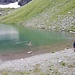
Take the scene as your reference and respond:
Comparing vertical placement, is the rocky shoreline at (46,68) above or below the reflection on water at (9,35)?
below

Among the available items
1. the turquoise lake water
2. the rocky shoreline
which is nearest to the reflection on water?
the turquoise lake water

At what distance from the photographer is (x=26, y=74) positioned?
3275 cm

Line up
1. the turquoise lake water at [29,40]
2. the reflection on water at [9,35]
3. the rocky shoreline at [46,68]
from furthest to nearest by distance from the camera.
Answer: the reflection on water at [9,35]
the turquoise lake water at [29,40]
the rocky shoreline at [46,68]

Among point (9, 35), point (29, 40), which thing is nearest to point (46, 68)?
point (29, 40)

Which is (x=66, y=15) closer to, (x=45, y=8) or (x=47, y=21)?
(x=47, y=21)

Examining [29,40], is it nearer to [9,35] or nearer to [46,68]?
[9,35]

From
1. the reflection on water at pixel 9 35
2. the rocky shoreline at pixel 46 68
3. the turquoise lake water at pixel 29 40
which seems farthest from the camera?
the reflection on water at pixel 9 35

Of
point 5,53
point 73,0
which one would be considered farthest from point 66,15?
point 5,53

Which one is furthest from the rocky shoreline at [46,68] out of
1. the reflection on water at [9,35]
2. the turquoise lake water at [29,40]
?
the reflection on water at [9,35]

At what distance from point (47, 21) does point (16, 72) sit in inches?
3187

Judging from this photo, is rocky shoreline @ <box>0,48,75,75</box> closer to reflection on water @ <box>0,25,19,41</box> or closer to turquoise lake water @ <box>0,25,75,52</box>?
turquoise lake water @ <box>0,25,75,52</box>

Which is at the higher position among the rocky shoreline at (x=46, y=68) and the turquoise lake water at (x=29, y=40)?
the turquoise lake water at (x=29, y=40)

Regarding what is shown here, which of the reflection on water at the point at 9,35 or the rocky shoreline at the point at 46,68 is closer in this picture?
the rocky shoreline at the point at 46,68

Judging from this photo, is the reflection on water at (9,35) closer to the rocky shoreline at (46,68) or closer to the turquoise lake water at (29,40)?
the turquoise lake water at (29,40)
